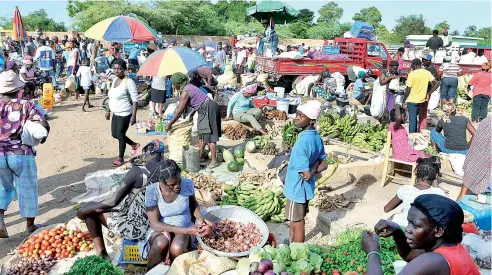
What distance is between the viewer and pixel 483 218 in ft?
13.2

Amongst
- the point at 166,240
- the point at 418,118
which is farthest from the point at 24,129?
the point at 418,118

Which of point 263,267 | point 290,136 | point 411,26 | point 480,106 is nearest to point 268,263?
point 263,267

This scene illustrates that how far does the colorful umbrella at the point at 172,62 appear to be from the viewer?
8.05 meters

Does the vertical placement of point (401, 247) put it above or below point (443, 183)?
above

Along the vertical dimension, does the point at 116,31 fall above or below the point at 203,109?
above

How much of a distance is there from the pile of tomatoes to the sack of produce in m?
2.85

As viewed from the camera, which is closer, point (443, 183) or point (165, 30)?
point (443, 183)

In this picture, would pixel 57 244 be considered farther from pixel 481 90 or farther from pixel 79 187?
pixel 481 90

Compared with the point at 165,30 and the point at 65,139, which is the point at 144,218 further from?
the point at 165,30

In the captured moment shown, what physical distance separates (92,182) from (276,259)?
3.64 meters

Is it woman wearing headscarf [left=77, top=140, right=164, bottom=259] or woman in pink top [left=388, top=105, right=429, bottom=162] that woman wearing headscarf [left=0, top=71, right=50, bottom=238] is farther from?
woman in pink top [left=388, top=105, right=429, bottom=162]

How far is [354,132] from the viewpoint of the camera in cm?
853

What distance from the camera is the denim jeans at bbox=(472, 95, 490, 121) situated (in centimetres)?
1038

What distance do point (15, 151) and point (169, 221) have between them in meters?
2.09
